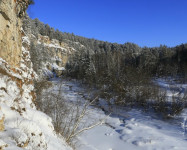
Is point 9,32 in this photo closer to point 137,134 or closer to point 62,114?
point 62,114

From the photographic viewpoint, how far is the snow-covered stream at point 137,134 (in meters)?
10.6

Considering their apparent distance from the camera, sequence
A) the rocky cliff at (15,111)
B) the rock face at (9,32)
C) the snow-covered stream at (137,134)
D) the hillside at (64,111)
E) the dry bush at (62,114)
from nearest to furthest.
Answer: the rocky cliff at (15,111), the hillside at (64,111), the rock face at (9,32), the dry bush at (62,114), the snow-covered stream at (137,134)

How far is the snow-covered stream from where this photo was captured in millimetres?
10633

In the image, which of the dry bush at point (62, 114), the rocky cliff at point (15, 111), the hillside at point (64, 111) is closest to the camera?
the rocky cliff at point (15, 111)

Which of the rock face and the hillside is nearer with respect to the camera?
the hillside

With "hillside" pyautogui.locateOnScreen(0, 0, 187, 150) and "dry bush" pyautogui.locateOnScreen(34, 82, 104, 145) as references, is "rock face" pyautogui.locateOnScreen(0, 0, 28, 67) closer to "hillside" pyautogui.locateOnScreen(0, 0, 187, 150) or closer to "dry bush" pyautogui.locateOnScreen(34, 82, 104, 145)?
"hillside" pyautogui.locateOnScreen(0, 0, 187, 150)

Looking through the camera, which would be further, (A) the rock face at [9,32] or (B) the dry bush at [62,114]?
(B) the dry bush at [62,114]

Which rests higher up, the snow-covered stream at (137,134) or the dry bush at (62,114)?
the dry bush at (62,114)

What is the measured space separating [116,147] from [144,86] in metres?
12.9

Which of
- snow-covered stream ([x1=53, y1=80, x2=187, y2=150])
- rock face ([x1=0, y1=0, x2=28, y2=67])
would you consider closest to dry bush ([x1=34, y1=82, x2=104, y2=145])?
snow-covered stream ([x1=53, y1=80, x2=187, y2=150])

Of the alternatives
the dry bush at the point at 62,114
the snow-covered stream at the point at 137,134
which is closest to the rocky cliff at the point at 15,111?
the dry bush at the point at 62,114

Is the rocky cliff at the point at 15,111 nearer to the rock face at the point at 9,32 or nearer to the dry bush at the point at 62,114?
the rock face at the point at 9,32

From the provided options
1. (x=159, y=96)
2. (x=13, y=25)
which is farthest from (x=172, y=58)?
(x=13, y=25)

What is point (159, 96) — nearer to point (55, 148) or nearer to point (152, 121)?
point (152, 121)
